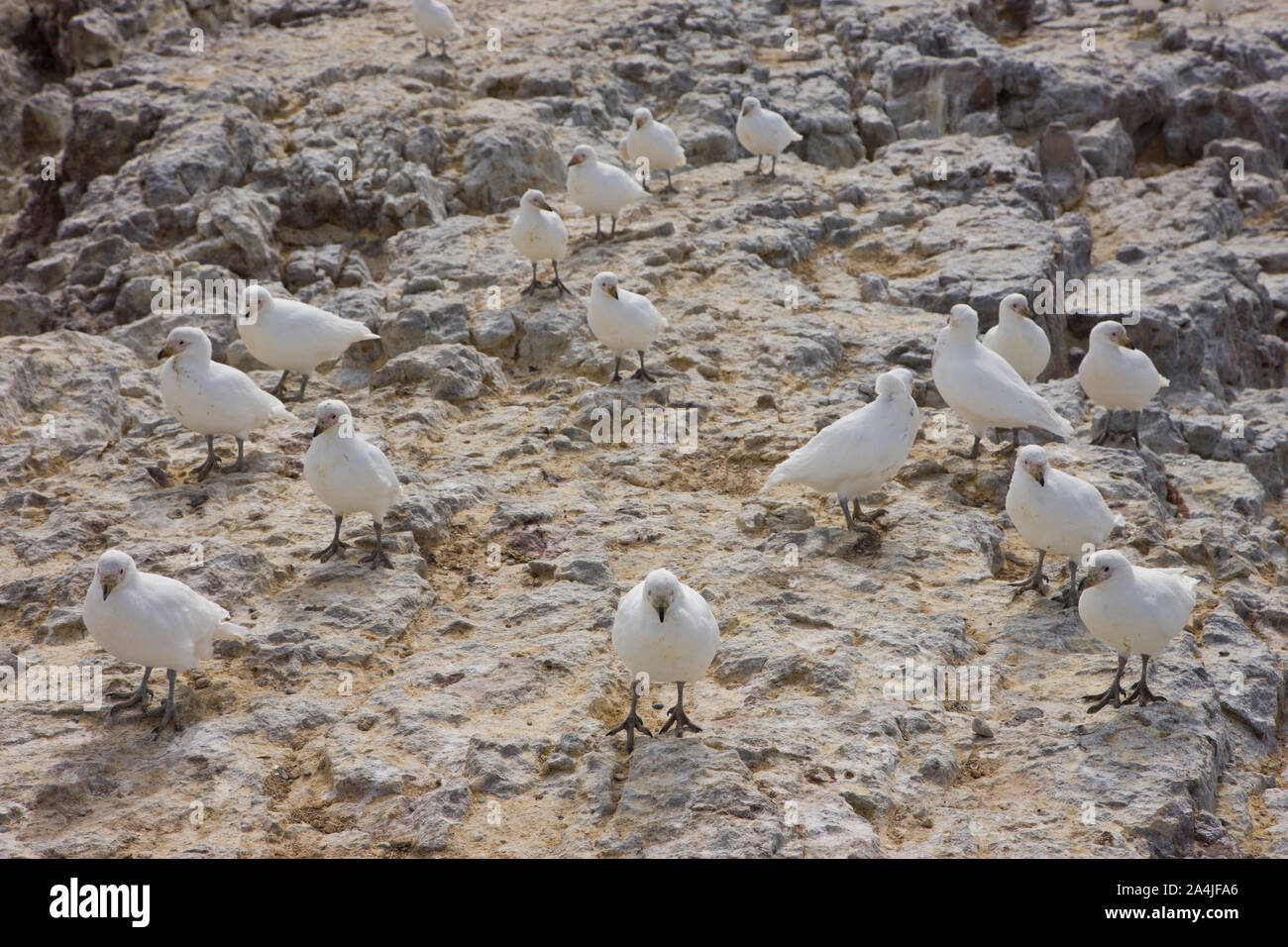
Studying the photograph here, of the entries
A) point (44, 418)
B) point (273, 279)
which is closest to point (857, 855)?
point (44, 418)

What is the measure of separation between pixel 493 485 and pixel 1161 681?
4.63 metres

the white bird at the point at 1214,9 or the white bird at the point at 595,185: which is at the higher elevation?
the white bird at the point at 1214,9

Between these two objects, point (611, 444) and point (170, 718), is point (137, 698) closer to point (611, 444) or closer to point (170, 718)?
point (170, 718)

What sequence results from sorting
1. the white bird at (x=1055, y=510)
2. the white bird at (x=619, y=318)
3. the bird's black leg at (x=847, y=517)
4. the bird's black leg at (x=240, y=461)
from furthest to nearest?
the white bird at (x=619, y=318) → the bird's black leg at (x=240, y=461) → the bird's black leg at (x=847, y=517) → the white bird at (x=1055, y=510)

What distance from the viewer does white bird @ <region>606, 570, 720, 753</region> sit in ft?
19.4

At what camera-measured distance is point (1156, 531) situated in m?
8.23

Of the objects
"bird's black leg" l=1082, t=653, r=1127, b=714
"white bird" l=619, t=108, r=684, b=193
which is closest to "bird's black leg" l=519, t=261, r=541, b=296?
"white bird" l=619, t=108, r=684, b=193

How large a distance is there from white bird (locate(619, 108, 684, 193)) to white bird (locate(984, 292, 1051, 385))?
5.37m

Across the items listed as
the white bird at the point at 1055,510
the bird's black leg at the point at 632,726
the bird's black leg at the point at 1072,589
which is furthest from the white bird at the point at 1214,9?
the bird's black leg at the point at 632,726

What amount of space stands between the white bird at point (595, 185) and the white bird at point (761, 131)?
2352 mm

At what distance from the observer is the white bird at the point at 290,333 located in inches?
391

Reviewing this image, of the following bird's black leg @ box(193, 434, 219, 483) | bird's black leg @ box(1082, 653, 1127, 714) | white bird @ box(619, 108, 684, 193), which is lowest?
bird's black leg @ box(1082, 653, 1127, 714)

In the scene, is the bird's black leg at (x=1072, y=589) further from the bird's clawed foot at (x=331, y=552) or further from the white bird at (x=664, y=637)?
the bird's clawed foot at (x=331, y=552)

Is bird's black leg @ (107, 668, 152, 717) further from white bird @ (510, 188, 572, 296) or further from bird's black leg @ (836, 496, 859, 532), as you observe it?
white bird @ (510, 188, 572, 296)
